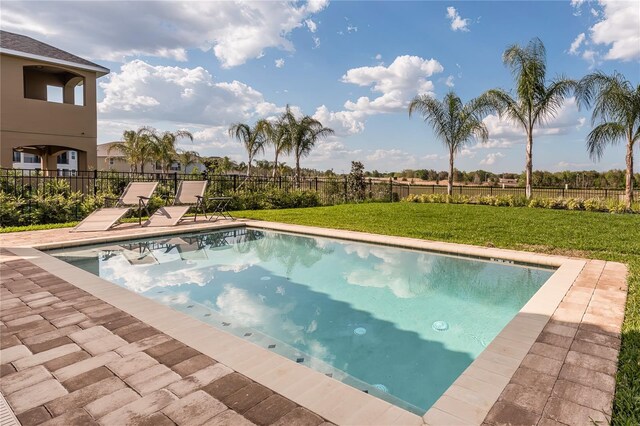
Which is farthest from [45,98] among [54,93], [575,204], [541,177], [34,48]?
[541,177]

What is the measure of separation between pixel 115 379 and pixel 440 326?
3.12m

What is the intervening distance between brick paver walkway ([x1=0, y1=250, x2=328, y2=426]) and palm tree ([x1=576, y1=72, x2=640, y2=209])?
15.5 meters

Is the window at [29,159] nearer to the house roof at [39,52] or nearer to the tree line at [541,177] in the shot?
the house roof at [39,52]

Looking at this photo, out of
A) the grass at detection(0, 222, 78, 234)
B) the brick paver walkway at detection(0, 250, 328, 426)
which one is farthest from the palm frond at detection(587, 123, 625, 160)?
the grass at detection(0, 222, 78, 234)

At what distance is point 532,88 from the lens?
1492 cm

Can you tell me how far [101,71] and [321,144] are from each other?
36.2 feet

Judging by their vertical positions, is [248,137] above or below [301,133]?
above

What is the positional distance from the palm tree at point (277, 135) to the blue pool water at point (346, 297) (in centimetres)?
1348

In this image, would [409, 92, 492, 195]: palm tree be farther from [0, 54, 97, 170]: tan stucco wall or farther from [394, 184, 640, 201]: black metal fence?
[0, 54, 97, 170]: tan stucco wall

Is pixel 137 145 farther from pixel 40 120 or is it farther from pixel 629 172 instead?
pixel 629 172

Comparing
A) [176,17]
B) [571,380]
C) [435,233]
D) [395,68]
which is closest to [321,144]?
[395,68]

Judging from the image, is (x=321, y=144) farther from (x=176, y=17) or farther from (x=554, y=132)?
(x=176, y=17)

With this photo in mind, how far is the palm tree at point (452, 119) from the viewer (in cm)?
1717

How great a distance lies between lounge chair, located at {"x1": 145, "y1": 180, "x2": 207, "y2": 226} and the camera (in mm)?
9359
